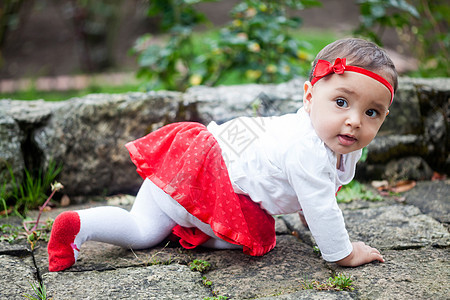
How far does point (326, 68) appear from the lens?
1440mm

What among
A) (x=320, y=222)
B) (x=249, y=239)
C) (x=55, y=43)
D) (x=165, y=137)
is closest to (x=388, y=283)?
(x=320, y=222)

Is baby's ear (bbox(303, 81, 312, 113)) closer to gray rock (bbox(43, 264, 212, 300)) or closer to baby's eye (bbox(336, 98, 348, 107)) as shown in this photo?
baby's eye (bbox(336, 98, 348, 107))

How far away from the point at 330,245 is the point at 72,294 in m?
0.82

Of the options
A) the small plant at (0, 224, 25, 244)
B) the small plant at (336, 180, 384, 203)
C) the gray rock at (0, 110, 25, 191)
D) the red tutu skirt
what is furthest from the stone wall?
the red tutu skirt

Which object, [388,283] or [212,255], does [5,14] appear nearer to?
[212,255]

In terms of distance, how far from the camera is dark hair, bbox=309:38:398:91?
54.8 inches

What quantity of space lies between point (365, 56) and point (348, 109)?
167 mm

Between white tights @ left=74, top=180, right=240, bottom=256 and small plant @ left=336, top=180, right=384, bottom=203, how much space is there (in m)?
0.70

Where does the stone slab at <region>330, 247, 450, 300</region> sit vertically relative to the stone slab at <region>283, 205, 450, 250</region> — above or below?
above

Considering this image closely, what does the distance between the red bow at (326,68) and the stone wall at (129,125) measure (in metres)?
0.81

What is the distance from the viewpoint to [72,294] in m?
1.40

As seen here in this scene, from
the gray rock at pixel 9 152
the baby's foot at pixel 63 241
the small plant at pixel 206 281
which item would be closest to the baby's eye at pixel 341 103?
the small plant at pixel 206 281

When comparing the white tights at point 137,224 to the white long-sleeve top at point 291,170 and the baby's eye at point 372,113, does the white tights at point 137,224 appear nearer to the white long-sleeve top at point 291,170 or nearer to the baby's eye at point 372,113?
the white long-sleeve top at point 291,170

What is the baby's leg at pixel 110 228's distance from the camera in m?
1.53
